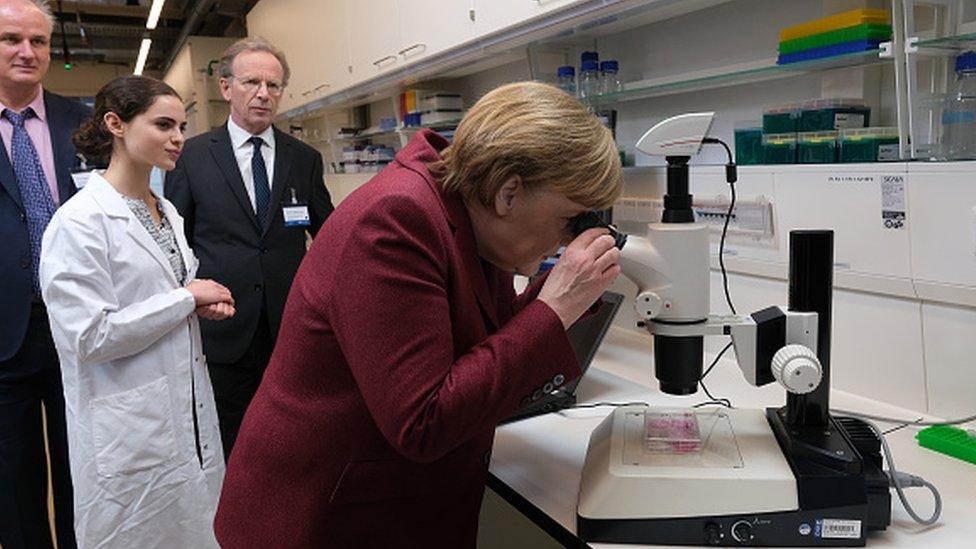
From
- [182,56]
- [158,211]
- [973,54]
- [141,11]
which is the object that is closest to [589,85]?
[973,54]

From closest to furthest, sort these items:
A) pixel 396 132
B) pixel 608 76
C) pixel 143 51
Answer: pixel 608 76, pixel 396 132, pixel 143 51

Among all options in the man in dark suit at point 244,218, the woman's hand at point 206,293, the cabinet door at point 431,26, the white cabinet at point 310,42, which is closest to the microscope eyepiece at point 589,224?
the woman's hand at point 206,293

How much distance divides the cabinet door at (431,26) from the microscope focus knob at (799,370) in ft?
4.96

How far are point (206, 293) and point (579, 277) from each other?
1.17 meters

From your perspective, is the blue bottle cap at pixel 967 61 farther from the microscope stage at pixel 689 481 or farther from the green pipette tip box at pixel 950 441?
the microscope stage at pixel 689 481

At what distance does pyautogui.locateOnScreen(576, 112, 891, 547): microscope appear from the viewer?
934 mm

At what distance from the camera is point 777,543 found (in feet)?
3.08

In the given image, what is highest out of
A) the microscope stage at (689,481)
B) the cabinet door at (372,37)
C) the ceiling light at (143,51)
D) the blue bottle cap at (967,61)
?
the ceiling light at (143,51)

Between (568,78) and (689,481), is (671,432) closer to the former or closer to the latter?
(689,481)

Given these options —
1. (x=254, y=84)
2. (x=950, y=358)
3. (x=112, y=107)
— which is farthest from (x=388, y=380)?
(x=254, y=84)

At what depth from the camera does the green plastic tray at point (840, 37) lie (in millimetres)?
1409

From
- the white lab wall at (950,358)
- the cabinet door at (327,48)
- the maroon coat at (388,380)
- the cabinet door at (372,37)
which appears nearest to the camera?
the maroon coat at (388,380)

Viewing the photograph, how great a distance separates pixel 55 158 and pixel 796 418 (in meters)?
2.07

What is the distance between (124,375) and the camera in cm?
173
